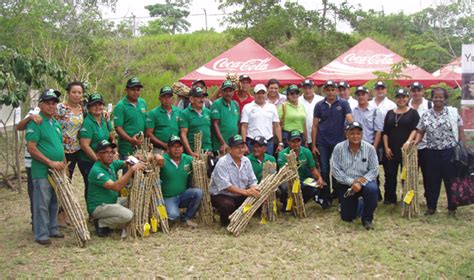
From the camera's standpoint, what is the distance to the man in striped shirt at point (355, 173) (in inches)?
204

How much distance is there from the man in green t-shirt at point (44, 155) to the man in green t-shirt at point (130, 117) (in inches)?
30.5

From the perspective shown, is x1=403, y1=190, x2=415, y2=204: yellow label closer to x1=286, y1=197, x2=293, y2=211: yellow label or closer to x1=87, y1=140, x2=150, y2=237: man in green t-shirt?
x1=286, y1=197, x2=293, y2=211: yellow label

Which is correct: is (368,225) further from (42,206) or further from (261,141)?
(42,206)

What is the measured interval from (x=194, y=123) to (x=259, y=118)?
0.81 m

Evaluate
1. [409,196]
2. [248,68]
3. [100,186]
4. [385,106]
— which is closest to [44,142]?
[100,186]

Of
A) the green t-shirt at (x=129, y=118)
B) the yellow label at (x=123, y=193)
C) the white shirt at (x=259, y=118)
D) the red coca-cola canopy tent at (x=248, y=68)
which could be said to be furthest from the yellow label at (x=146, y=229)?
the red coca-cola canopy tent at (x=248, y=68)

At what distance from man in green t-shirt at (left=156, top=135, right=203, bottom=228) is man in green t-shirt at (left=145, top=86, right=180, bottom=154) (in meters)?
0.27

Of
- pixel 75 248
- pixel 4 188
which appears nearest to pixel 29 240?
pixel 75 248

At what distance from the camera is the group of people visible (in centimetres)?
486

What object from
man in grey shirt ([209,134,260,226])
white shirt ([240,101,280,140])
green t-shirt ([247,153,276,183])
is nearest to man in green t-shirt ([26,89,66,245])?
man in grey shirt ([209,134,260,226])

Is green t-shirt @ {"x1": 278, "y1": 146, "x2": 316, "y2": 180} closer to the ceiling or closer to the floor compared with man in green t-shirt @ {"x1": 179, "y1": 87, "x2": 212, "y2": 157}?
closer to the floor

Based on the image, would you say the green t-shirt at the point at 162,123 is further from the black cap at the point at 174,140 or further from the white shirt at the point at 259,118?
the white shirt at the point at 259,118

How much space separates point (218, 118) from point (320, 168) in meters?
1.43

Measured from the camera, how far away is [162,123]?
5.61 m
